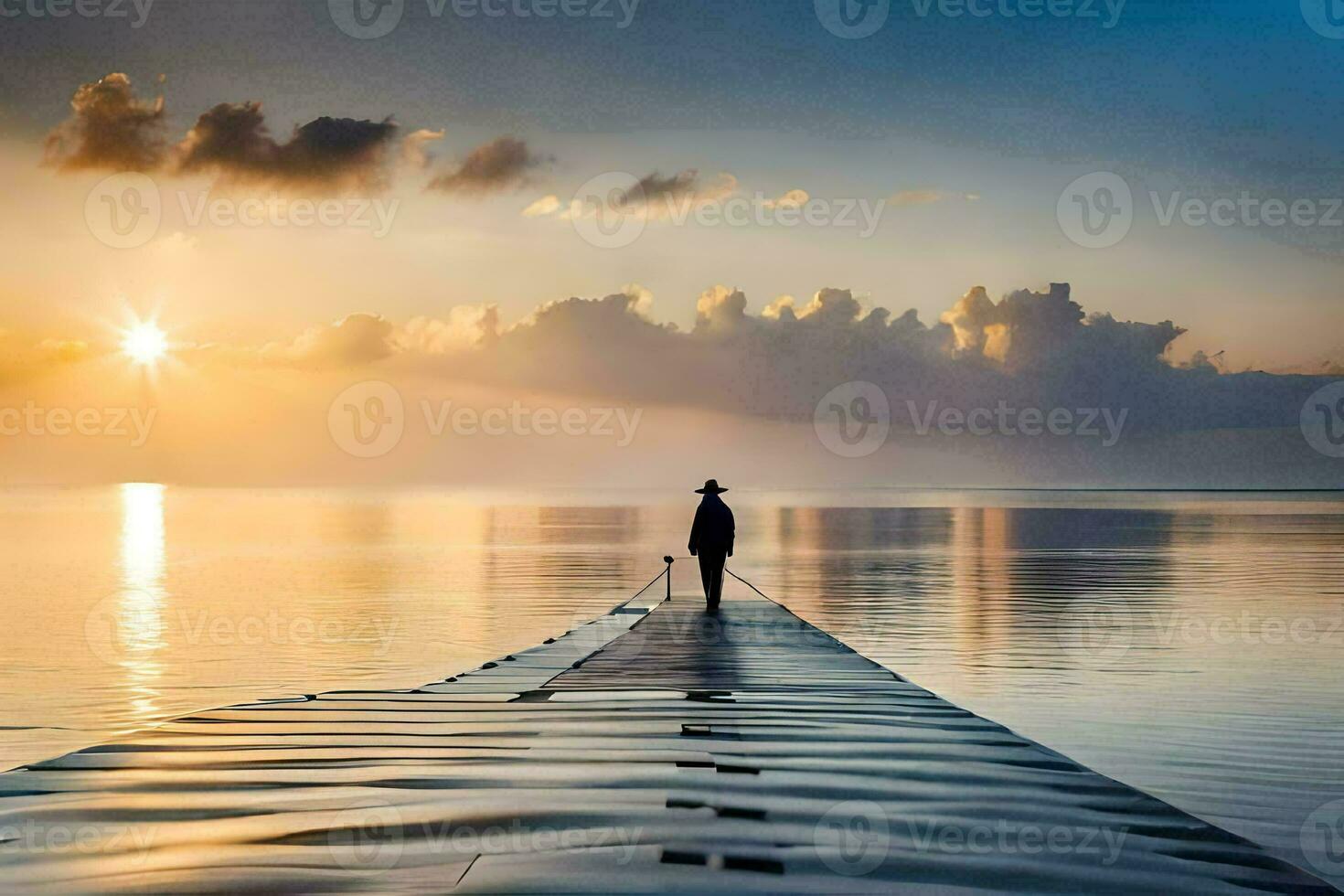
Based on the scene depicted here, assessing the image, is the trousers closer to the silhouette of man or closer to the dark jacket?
the silhouette of man

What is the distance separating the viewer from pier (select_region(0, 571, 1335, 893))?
234 inches

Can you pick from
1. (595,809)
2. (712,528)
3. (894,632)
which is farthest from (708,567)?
(595,809)

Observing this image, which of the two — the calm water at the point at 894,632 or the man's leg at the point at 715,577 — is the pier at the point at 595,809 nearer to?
the calm water at the point at 894,632

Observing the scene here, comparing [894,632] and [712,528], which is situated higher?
[712,528]

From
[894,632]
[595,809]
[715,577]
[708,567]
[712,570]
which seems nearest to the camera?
[595,809]

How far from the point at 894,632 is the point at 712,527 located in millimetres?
8885

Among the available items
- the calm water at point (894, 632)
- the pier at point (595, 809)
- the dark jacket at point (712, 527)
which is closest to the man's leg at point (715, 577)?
the dark jacket at point (712, 527)

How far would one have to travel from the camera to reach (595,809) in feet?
24.0

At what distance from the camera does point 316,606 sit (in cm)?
4119

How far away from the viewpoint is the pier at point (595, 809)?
19.5 feet

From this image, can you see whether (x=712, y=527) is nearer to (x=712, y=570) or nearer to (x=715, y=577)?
(x=712, y=570)

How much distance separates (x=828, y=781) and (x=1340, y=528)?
11033 centimetres

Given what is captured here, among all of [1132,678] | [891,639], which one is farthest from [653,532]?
[1132,678]

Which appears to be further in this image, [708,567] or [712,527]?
[708,567]
